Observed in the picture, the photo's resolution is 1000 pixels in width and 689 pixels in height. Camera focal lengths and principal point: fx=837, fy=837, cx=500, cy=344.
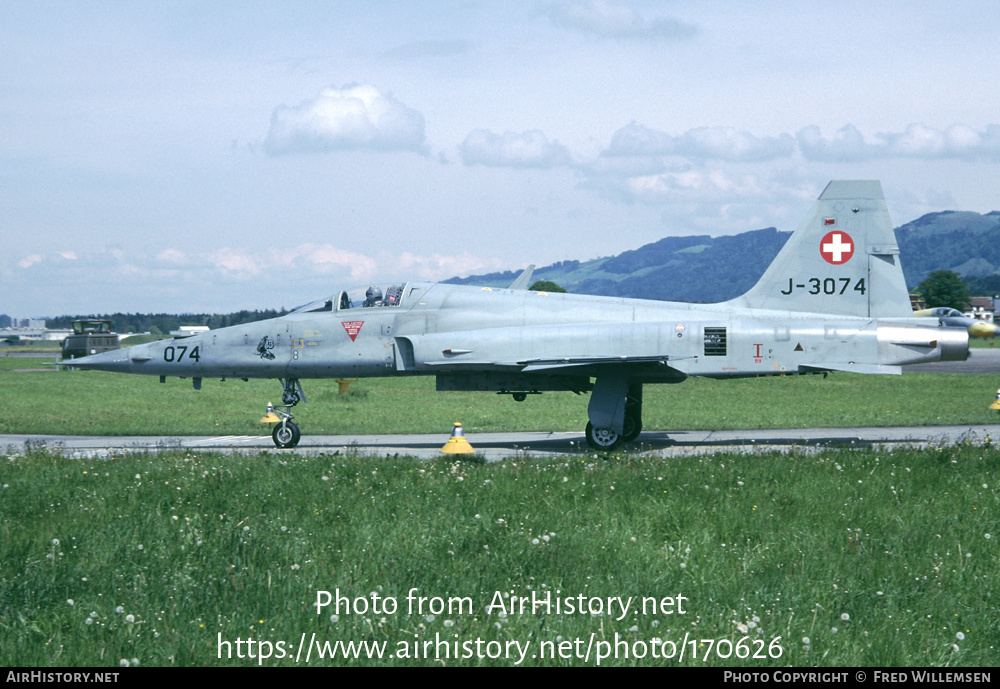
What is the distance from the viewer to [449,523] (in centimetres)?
852

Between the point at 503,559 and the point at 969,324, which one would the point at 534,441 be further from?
the point at 503,559

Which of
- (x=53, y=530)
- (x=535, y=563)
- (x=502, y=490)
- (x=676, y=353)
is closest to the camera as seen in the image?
(x=535, y=563)

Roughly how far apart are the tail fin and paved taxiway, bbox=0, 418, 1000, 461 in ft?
9.06

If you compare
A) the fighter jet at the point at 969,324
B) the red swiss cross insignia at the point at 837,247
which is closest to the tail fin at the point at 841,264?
the red swiss cross insignia at the point at 837,247

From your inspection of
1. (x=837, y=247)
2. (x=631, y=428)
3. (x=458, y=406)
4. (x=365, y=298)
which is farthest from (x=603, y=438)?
(x=458, y=406)

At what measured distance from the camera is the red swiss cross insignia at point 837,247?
1666cm

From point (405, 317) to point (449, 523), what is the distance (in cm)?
936

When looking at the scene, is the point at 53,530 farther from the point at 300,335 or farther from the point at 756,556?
the point at 300,335

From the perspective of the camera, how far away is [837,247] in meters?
16.7

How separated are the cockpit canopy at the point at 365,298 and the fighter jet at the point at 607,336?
1.1 inches

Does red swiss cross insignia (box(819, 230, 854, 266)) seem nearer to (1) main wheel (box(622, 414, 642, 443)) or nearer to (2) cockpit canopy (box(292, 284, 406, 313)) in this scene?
(1) main wheel (box(622, 414, 642, 443))

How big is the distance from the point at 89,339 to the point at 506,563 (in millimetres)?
Result: 52203
